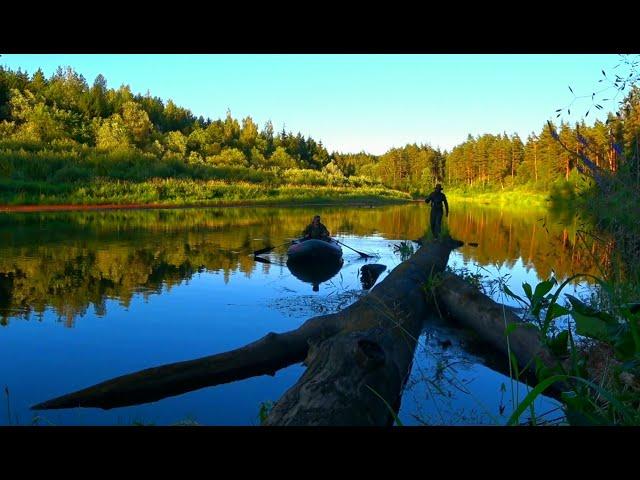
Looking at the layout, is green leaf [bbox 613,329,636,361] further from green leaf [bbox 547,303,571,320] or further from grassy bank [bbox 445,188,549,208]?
grassy bank [bbox 445,188,549,208]

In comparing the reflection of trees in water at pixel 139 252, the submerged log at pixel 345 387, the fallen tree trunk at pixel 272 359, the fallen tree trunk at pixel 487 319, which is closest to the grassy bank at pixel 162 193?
the reflection of trees in water at pixel 139 252

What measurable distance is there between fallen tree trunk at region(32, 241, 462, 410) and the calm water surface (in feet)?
0.52

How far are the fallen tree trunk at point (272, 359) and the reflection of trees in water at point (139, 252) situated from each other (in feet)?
7.71

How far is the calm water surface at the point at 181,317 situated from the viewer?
225 inches

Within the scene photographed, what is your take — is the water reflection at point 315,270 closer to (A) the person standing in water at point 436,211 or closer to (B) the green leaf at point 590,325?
(A) the person standing in water at point 436,211

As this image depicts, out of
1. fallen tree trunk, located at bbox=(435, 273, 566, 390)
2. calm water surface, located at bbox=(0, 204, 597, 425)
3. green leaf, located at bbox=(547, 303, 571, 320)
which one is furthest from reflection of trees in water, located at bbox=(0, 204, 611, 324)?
green leaf, located at bbox=(547, 303, 571, 320)

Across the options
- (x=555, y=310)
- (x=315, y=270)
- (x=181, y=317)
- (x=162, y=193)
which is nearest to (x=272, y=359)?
(x=181, y=317)

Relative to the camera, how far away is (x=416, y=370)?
691 centimetres

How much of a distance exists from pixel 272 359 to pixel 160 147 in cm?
6346

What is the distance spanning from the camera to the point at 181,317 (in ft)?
30.9

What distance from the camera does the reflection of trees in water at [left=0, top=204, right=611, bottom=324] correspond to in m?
11.1

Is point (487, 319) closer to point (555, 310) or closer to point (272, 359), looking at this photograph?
point (272, 359)

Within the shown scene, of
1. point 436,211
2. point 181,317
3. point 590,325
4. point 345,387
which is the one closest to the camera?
point 590,325
